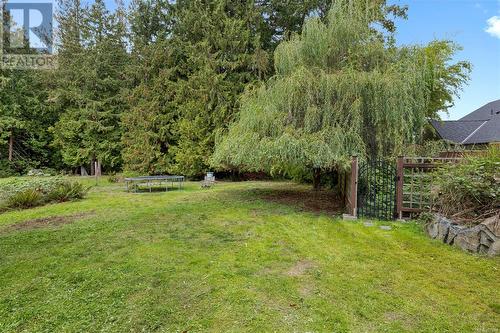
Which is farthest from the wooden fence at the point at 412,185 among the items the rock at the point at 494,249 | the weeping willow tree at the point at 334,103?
the rock at the point at 494,249

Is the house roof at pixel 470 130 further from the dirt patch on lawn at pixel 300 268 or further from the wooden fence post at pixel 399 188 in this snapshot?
the dirt patch on lawn at pixel 300 268

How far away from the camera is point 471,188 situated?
5.02m

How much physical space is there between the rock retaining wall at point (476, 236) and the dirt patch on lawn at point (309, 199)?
2.80 m

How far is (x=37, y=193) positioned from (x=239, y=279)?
25.7ft

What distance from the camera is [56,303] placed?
3.07m

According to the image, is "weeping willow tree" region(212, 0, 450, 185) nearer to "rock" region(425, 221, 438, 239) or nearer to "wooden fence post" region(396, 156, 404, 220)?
"wooden fence post" region(396, 156, 404, 220)

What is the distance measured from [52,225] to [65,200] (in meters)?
3.31

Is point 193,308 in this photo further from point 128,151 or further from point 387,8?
point 387,8

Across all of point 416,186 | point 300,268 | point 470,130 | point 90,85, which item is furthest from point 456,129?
point 90,85

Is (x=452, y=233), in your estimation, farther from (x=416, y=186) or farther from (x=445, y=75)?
(x=445, y=75)

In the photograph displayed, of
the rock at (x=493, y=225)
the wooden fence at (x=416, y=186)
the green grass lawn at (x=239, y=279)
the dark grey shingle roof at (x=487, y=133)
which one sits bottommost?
the green grass lawn at (x=239, y=279)

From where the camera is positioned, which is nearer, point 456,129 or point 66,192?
point 66,192

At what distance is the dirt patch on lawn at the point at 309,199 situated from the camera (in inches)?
316

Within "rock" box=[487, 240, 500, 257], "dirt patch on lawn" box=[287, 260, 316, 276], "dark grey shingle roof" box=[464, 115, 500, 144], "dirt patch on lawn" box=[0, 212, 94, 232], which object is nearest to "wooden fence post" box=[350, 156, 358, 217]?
"rock" box=[487, 240, 500, 257]
